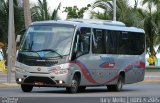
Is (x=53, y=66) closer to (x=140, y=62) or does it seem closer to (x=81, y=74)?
(x=81, y=74)

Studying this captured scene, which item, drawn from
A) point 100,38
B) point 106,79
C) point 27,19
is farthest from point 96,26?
point 27,19

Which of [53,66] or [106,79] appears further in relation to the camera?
[106,79]

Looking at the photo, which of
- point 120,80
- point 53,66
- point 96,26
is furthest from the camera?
point 120,80

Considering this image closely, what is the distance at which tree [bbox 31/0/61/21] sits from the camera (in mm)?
60375

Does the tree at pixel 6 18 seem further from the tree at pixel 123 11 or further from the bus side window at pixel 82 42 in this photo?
the bus side window at pixel 82 42

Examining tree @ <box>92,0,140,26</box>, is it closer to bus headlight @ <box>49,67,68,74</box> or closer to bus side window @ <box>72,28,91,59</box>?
bus side window @ <box>72,28,91,59</box>

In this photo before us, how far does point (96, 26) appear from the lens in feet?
93.2

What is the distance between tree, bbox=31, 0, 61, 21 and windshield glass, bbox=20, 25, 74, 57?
33.6 m

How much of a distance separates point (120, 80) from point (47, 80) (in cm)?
561

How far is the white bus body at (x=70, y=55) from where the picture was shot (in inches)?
1009

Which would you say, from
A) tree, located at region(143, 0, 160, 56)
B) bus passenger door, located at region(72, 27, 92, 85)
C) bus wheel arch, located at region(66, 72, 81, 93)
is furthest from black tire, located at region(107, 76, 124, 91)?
tree, located at region(143, 0, 160, 56)

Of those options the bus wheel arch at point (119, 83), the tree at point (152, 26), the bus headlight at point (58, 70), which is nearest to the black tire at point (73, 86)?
the bus headlight at point (58, 70)

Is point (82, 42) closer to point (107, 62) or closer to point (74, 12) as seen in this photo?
point (107, 62)

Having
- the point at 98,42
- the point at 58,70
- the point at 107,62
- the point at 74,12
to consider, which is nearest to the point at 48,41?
the point at 58,70
